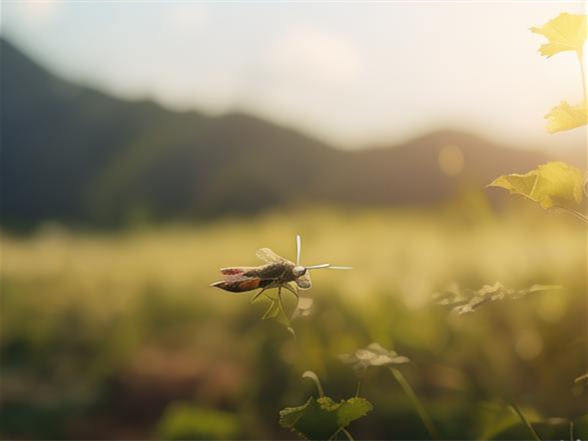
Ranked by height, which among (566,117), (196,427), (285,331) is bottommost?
(196,427)

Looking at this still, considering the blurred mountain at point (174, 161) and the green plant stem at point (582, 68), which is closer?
the green plant stem at point (582, 68)

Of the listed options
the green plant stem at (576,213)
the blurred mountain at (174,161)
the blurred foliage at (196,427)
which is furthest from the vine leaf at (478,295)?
the blurred mountain at (174,161)

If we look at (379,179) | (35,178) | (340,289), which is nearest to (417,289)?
(340,289)

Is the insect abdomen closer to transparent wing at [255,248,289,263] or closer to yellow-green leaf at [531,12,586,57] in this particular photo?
transparent wing at [255,248,289,263]

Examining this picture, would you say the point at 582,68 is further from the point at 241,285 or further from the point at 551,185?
the point at 241,285

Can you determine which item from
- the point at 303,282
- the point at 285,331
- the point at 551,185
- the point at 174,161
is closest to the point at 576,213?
the point at 551,185

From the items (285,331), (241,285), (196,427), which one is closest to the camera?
(241,285)

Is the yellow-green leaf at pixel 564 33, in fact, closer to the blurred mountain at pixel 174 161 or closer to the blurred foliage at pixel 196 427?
the blurred foliage at pixel 196 427
